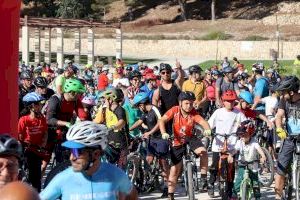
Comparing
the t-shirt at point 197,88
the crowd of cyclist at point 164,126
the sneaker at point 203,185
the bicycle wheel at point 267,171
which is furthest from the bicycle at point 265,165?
the t-shirt at point 197,88

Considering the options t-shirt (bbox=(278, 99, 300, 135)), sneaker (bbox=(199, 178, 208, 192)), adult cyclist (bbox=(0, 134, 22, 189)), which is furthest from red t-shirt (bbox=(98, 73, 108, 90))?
adult cyclist (bbox=(0, 134, 22, 189))

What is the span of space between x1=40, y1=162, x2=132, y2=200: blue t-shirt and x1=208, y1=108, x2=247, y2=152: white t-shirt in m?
5.85

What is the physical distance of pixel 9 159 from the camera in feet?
12.9

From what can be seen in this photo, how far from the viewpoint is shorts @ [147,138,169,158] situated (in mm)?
11681

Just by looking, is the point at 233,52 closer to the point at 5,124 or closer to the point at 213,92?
the point at 213,92

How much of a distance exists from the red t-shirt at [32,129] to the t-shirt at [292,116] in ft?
10.0

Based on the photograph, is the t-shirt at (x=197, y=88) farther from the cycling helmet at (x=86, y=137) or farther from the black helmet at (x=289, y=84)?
the cycling helmet at (x=86, y=137)

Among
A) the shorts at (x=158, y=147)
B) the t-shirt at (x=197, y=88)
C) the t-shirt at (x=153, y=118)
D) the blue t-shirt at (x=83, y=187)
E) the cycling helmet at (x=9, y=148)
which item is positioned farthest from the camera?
the t-shirt at (x=197, y=88)

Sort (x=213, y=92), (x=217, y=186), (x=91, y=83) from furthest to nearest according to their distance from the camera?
(x=91, y=83) < (x=213, y=92) < (x=217, y=186)

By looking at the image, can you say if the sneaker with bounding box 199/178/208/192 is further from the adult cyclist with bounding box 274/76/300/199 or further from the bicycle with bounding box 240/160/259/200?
the bicycle with bounding box 240/160/259/200

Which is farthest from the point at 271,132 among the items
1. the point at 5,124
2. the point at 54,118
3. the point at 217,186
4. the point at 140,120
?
the point at 5,124

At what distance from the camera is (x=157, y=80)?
1683cm

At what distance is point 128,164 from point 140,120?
0.68m

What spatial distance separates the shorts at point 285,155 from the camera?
34.3ft
